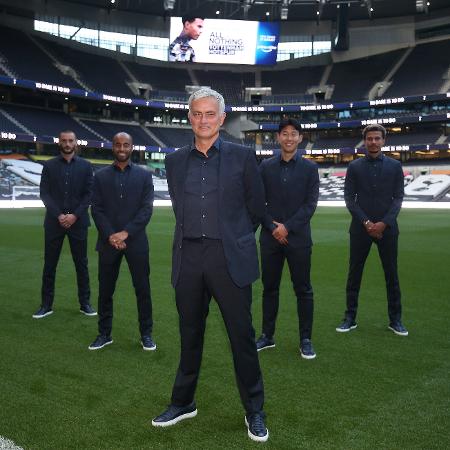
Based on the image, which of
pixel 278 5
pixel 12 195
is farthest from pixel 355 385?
pixel 278 5

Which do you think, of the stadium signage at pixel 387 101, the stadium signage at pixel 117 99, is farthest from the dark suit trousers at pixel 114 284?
the stadium signage at pixel 387 101

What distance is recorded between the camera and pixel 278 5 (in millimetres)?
52875

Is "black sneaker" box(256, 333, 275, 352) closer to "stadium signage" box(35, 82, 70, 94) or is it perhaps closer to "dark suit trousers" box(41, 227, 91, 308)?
"dark suit trousers" box(41, 227, 91, 308)

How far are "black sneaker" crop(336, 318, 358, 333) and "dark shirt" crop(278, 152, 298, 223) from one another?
160cm

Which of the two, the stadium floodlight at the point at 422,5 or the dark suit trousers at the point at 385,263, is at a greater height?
the stadium floodlight at the point at 422,5

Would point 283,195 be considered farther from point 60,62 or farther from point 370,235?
point 60,62

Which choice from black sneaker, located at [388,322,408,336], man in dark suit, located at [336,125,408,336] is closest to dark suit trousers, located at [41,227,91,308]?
man in dark suit, located at [336,125,408,336]

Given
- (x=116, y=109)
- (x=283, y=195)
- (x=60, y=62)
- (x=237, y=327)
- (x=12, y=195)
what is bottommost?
(x=12, y=195)

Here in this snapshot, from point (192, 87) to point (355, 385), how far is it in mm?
59725

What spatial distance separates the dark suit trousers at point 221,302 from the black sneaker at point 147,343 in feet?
5.48

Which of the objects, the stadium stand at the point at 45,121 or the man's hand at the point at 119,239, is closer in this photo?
the man's hand at the point at 119,239

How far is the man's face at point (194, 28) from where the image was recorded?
5362 cm

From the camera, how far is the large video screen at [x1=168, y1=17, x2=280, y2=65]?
54.3 m

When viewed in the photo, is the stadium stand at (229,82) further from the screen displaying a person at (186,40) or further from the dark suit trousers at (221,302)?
the dark suit trousers at (221,302)
